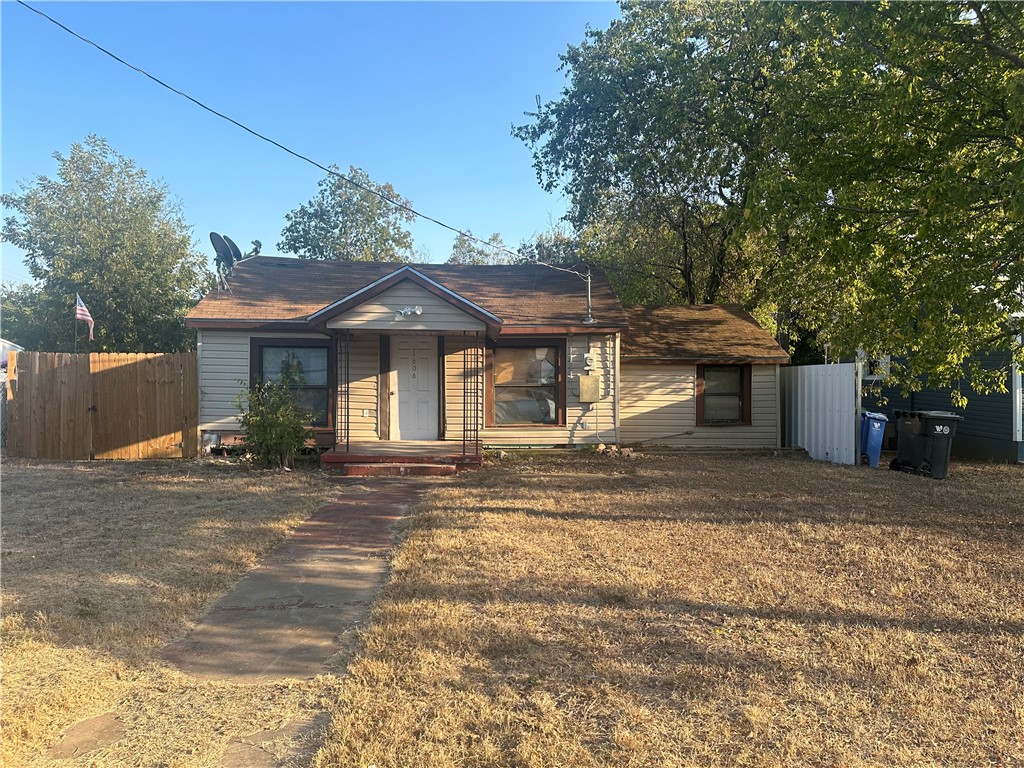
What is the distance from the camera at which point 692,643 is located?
3.87 m

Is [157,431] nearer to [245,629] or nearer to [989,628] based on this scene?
[245,629]

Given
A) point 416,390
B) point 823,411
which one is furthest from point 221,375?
point 823,411

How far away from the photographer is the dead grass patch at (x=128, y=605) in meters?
2.97

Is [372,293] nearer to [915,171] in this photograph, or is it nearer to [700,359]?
[700,359]

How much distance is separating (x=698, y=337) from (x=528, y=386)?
4.68 metres

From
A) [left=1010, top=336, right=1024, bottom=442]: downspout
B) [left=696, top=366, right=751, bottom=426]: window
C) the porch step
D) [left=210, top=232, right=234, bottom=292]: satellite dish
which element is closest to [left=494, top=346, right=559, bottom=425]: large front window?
the porch step

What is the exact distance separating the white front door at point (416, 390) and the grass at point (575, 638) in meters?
5.00

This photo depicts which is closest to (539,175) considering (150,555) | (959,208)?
(959,208)

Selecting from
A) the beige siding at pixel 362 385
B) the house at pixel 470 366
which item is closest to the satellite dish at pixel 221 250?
the house at pixel 470 366

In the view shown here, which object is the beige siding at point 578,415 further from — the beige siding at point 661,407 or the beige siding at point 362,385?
the beige siding at point 362,385

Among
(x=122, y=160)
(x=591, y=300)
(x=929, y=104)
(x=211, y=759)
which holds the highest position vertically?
(x=122, y=160)

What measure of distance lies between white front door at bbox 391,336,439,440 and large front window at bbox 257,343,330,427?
4.60 feet

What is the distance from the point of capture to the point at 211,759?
2.73 metres

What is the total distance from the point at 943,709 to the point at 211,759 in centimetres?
340
